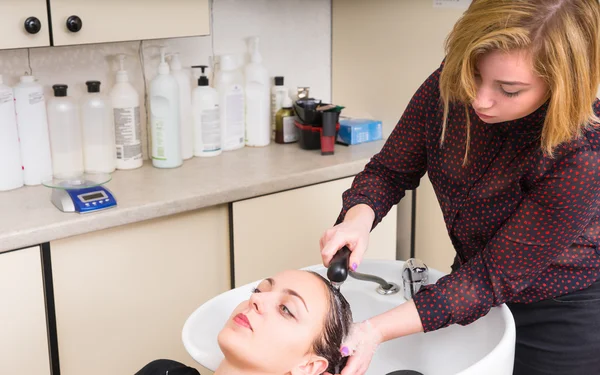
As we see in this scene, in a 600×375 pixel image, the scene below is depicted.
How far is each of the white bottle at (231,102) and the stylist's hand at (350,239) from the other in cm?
112

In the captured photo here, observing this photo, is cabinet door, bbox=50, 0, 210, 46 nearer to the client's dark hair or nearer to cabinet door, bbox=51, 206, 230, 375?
cabinet door, bbox=51, 206, 230, 375

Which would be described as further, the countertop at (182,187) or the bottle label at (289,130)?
the bottle label at (289,130)

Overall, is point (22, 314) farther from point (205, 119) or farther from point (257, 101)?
point (257, 101)

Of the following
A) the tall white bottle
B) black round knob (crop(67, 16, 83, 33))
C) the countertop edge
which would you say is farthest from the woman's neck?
the tall white bottle

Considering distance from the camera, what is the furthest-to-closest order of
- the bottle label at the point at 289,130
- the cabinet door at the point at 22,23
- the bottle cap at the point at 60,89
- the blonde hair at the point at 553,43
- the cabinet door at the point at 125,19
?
the bottle label at the point at 289,130, the bottle cap at the point at 60,89, the cabinet door at the point at 125,19, the cabinet door at the point at 22,23, the blonde hair at the point at 553,43

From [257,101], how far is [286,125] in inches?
5.3

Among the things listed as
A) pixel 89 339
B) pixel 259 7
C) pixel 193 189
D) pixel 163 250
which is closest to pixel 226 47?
pixel 259 7

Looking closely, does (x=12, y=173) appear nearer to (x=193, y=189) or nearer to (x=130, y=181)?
(x=130, y=181)

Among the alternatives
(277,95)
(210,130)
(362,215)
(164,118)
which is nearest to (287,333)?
(362,215)

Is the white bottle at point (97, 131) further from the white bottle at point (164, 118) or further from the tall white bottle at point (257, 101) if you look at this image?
the tall white bottle at point (257, 101)

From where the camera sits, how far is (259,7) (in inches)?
102

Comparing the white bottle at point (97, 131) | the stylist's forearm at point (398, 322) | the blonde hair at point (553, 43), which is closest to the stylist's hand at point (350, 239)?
Result: the stylist's forearm at point (398, 322)

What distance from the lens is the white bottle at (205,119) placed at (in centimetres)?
235

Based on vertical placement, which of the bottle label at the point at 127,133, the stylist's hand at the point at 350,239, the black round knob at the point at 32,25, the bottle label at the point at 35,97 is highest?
the black round knob at the point at 32,25
